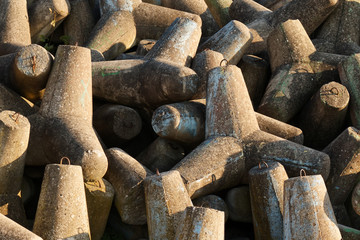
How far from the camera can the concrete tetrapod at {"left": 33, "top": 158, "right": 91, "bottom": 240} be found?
11.4 feet

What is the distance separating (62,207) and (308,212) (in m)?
1.36

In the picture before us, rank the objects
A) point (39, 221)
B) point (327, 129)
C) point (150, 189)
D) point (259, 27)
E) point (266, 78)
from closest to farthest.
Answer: point (39, 221) → point (150, 189) → point (327, 129) → point (266, 78) → point (259, 27)

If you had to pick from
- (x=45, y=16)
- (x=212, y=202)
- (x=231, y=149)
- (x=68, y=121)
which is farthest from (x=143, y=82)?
(x=45, y=16)

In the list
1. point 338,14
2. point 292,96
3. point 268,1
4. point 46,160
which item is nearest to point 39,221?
point 46,160

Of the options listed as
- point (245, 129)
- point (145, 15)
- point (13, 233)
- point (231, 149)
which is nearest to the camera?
point (13, 233)

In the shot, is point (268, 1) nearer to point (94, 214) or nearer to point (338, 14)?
point (338, 14)

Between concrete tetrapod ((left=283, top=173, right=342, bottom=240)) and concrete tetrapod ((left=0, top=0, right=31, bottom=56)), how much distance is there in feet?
8.98

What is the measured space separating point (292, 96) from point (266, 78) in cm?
58

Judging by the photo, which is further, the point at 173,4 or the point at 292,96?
the point at 173,4

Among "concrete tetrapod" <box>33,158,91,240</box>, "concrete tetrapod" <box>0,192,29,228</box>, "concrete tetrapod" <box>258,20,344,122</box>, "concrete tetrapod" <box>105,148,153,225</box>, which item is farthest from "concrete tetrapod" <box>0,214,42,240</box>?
"concrete tetrapod" <box>258,20,344,122</box>

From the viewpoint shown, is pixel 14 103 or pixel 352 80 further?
pixel 352 80

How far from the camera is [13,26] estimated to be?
548 cm

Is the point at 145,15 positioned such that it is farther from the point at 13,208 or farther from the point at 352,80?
the point at 13,208

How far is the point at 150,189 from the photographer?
3766 millimetres
